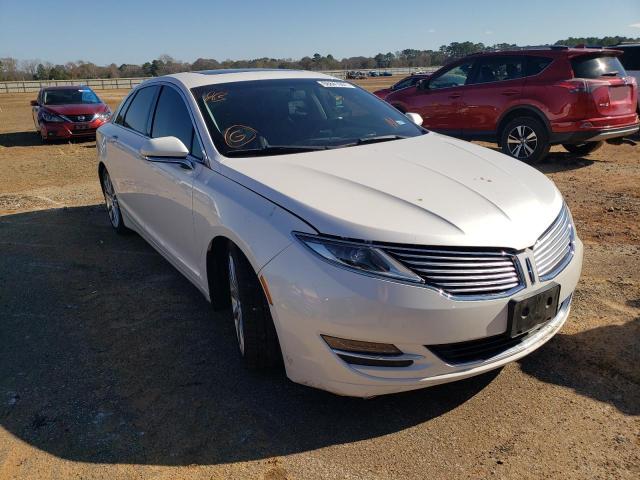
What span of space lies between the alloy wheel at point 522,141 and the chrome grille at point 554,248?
6269 mm

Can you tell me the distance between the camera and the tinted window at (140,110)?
4870 mm

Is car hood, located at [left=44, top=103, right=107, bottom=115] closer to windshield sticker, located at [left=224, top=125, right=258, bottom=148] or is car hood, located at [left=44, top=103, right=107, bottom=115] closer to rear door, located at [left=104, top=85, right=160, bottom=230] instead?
rear door, located at [left=104, top=85, right=160, bottom=230]

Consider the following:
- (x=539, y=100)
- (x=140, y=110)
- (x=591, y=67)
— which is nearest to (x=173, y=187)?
(x=140, y=110)

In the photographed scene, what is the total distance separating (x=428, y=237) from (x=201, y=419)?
4.87ft

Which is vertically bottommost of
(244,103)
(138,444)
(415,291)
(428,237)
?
(138,444)

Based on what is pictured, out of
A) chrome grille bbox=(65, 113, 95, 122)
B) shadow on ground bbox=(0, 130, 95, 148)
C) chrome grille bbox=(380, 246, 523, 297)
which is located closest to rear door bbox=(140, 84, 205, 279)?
chrome grille bbox=(380, 246, 523, 297)

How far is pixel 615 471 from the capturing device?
2.43 m

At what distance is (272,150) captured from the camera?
3596 millimetres

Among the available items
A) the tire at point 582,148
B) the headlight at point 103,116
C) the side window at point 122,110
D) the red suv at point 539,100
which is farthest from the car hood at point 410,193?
the headlight at point 103,116

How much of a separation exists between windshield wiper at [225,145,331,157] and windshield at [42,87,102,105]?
13.2m

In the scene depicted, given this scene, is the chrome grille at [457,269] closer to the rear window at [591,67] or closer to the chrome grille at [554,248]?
the chrome grille at [554,248]

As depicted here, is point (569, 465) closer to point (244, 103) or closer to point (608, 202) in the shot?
point (244, 103)

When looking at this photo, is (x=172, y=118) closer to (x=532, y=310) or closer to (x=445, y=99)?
(x=532, y=310)

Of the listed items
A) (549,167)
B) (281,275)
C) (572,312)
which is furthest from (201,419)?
(549,167)
